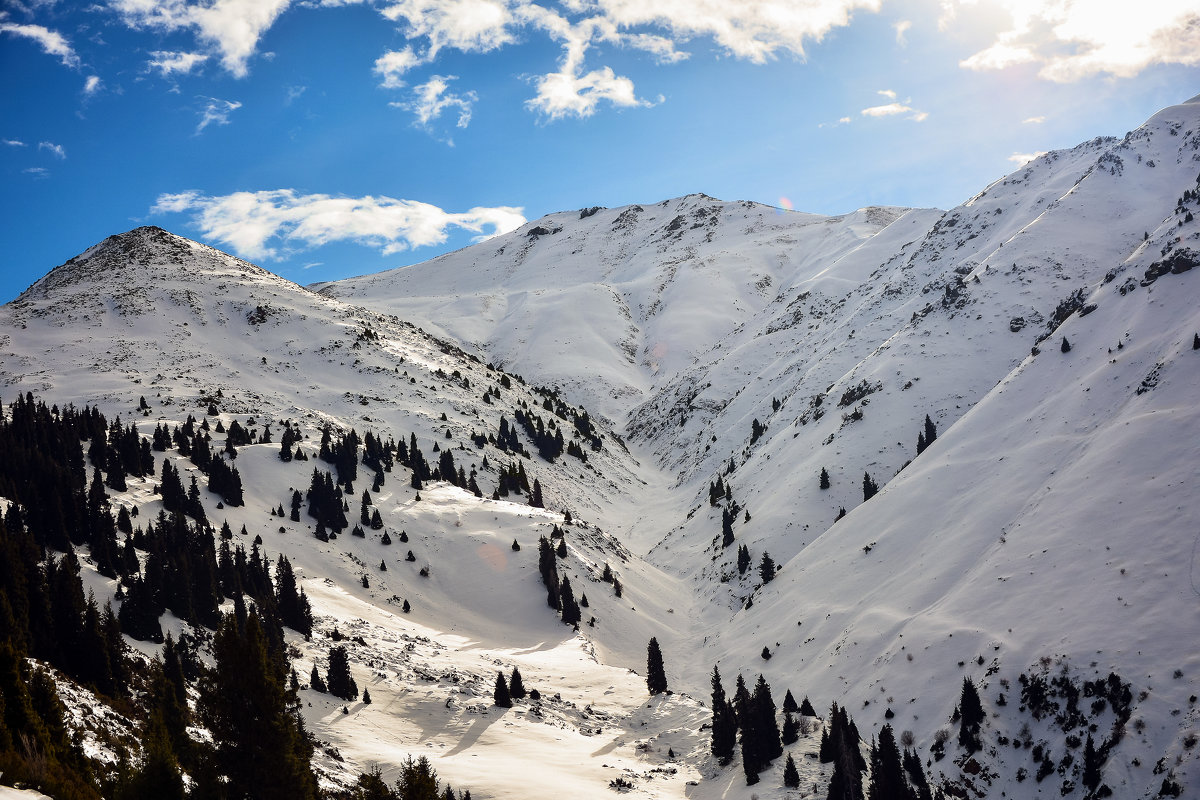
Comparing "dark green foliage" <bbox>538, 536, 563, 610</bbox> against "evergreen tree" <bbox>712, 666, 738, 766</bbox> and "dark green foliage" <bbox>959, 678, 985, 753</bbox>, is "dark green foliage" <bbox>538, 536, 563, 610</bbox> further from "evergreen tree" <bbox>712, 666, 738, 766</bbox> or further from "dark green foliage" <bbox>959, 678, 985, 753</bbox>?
"dark green foliage" <bbox>959, 678, 985, 753</bbox>

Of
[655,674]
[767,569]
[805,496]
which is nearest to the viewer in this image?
[655,674]

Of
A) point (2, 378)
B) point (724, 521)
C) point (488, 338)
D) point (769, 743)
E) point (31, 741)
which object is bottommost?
point (769, 743)

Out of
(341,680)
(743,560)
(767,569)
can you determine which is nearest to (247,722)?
(341,680)

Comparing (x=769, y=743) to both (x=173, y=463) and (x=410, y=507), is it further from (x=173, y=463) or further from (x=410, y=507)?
(x=173, y=463)

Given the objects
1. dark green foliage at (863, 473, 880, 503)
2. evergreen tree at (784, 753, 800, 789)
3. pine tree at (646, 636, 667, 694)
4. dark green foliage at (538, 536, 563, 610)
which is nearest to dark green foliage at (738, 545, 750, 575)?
dark green foliage at (863, 473, 880, 503)

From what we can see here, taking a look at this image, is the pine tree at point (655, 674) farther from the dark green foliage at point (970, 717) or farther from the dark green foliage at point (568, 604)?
the dark green foliage at point (970, 717)

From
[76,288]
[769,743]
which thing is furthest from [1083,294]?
[76,288]

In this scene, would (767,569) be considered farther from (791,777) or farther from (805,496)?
(791,777)

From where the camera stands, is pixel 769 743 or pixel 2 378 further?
pixel 2 378
